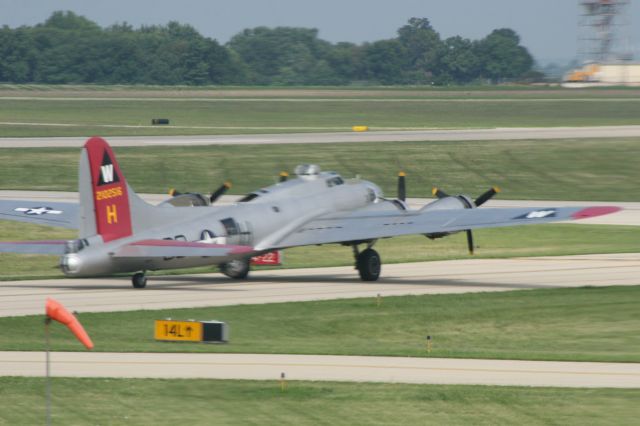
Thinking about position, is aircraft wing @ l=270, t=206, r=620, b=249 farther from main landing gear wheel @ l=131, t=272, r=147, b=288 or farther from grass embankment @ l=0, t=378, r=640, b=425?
grass embankment @ l=0, t=378, r=640, b=425

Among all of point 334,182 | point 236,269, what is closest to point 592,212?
point 334,182

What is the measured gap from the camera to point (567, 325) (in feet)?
125

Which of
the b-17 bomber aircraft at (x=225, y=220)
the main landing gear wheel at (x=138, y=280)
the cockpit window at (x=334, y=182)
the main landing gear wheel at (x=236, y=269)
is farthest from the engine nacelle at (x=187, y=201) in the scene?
the cockpit window at (x=334, y=182)

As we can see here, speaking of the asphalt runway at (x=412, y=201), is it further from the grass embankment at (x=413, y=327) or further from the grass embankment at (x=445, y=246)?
the grass embankment at (x=413, y=327)

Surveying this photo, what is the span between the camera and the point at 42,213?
49281 mm

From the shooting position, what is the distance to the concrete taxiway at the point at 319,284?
41.4 metres

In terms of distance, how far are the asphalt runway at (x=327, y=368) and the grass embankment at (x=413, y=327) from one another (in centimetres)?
82

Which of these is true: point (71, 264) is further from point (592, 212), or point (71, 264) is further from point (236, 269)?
point (592, 212)

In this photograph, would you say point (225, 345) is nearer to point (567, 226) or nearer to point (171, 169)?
point (567, 226)

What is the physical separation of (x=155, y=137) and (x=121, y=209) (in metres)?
74.3

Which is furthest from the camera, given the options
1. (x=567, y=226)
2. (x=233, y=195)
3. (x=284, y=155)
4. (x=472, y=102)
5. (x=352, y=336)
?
(x=472, y=102)

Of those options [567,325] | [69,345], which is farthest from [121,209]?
[567,325]

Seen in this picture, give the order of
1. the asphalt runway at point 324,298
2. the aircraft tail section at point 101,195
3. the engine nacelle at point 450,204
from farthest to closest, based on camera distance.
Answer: the engine nacelle at point 450,204
the aircraft tail section at point 101,195
the asphalt runway at point 324,298

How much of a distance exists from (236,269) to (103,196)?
8.43 m
